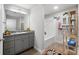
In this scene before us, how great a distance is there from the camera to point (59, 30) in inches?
53.8

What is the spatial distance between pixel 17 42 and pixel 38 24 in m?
0.54

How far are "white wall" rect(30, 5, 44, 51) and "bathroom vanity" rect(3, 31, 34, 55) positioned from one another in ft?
0.33

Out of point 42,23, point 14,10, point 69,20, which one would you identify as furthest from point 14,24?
point 69,20

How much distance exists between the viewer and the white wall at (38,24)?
1372mm

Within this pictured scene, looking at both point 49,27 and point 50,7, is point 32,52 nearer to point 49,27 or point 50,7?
point 49,27

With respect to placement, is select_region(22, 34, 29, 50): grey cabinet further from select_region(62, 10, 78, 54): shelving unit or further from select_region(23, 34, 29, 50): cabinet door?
select_region(62, 10, 78, 54): shelving unit

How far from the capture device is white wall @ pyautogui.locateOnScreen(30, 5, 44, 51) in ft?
4.50

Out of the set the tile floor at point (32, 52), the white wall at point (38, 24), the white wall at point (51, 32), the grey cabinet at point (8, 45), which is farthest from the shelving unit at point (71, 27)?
the grey cabinet at point (8, 45)

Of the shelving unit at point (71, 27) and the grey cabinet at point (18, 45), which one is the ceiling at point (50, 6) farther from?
the grey cabinet at point (18, 45)

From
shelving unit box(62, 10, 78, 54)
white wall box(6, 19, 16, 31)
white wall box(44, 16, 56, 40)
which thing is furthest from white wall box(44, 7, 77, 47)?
white wall box(6, 19, 16, 31)

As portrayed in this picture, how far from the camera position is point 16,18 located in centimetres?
144

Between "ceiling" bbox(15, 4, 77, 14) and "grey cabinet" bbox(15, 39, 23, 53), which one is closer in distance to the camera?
"ceiling" bbox(15, 4, 77, 14)

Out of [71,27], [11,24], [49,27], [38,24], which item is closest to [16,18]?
[11,24]
